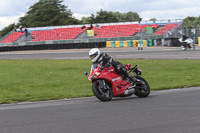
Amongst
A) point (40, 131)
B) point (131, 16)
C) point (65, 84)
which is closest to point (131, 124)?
point (40, 131)

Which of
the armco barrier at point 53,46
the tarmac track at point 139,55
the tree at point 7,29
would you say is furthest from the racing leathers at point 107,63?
the tree at point 7,29

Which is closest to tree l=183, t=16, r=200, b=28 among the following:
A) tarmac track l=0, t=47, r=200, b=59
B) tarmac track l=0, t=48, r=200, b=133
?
tarmac track l=0, t=47, r=200, b=59

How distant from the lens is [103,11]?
90.7 m

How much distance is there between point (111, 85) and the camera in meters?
9.06

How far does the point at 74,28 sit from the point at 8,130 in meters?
52.0

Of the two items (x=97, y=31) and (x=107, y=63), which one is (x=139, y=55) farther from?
(x=97, y=31)

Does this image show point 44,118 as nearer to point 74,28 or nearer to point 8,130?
point 8,130

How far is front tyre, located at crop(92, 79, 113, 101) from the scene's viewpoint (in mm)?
8727

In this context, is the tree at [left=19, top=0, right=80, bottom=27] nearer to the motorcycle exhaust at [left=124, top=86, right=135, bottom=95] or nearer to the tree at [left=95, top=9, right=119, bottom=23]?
the tree at [left=95, top=9, right=119, bottom=23]

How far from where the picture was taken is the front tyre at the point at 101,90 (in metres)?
8.73

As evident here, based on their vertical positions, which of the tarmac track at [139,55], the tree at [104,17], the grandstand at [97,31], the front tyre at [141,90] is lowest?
the tarmac track at [139,55]

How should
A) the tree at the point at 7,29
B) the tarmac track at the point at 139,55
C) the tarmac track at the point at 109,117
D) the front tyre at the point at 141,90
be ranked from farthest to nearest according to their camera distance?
the tree at the point at 7,29, the tarmac track at the point at 139,55, the front tyre at the point at 141,90, the tarmac track at the point at 109,117

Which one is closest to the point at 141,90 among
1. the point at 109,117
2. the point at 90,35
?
the point at 109,117

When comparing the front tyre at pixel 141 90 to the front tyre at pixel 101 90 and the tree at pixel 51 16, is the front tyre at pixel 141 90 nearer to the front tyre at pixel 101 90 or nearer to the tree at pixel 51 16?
the front tyre at pixel 101 90
